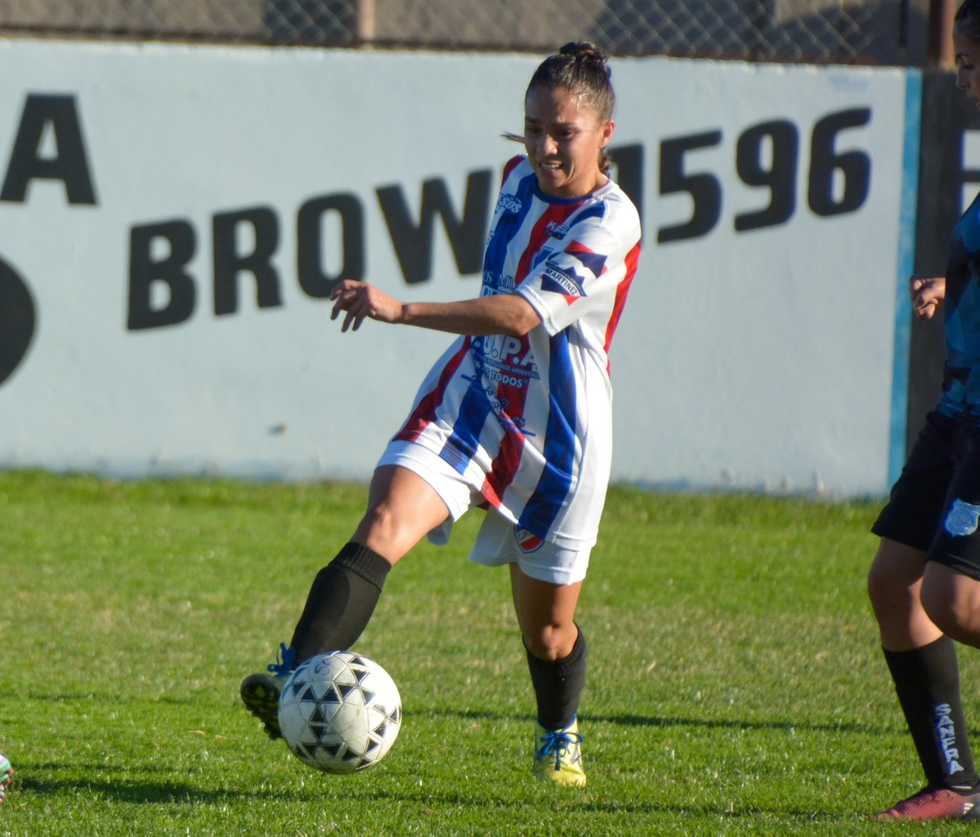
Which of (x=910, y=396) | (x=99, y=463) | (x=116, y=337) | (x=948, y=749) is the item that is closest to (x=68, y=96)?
(x=116, y=337)

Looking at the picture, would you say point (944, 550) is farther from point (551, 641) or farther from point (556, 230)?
point (556, 230)

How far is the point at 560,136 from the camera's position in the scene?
3752 mm

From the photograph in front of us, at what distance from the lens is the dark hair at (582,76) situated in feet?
12.3

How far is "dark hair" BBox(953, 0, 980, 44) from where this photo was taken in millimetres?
3363

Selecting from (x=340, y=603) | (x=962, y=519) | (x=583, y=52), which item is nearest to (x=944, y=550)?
(x=962, y=519)

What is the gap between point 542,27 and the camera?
9.59m

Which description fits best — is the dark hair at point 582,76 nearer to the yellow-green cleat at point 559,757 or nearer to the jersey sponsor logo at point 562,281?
the jersey sponsor logo at point 562,281

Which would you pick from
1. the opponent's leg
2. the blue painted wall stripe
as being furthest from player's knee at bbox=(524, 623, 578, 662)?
the blue painted wall stripe

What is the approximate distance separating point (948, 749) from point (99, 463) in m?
6.56

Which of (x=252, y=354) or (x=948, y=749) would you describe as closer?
(x=948, y=749)

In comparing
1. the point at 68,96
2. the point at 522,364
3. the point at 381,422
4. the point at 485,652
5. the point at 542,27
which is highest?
the point at 542,27

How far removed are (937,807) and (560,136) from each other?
77.8 inches

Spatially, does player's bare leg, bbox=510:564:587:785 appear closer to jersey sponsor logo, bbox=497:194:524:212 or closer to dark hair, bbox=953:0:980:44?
jersey sponsor logo, bbox=497:194:524:212

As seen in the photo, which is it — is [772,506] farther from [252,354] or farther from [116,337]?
[116,337]
